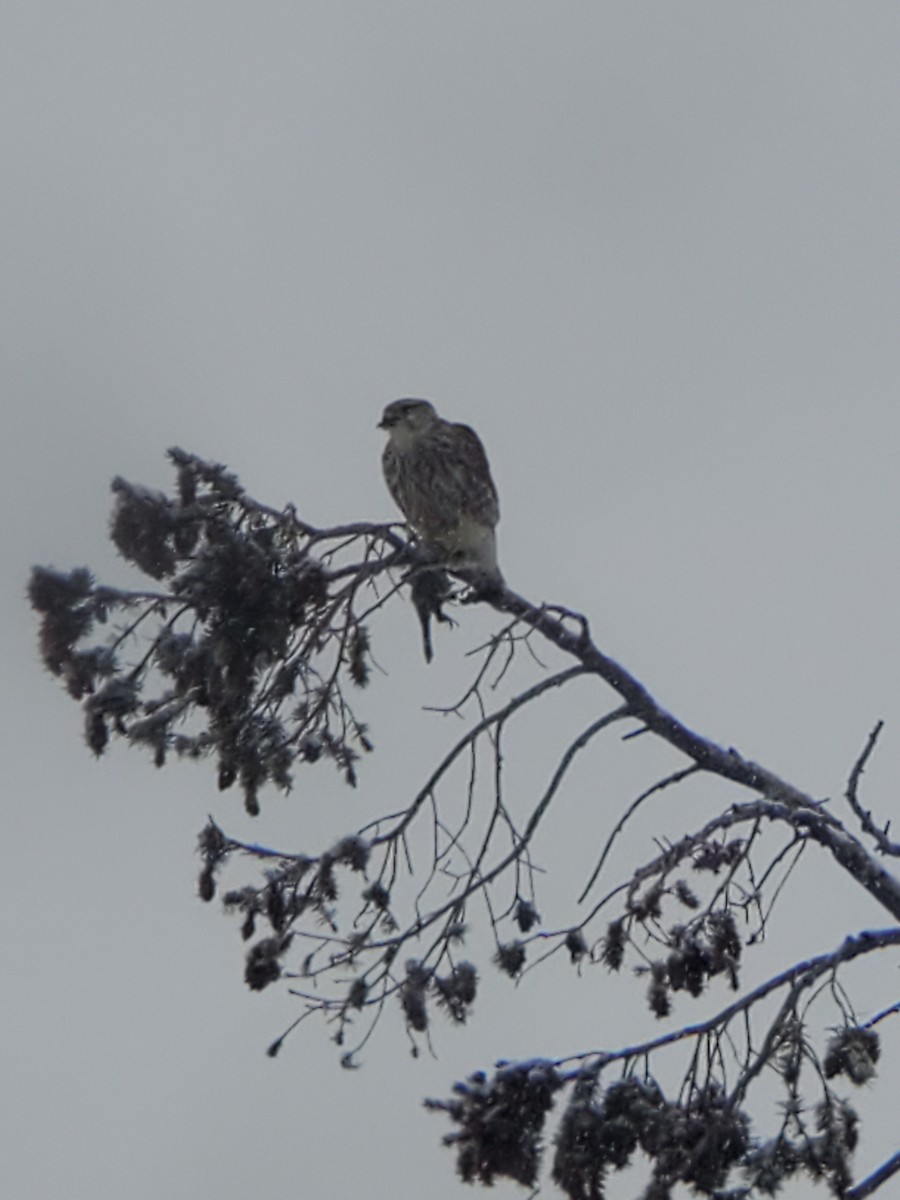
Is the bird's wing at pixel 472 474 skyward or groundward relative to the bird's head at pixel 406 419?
groundward

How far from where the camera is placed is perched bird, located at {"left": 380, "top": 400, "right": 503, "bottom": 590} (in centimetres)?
1187

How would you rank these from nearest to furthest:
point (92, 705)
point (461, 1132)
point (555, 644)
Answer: point (461, 1132) < point (92, 705) < point (555, 644)

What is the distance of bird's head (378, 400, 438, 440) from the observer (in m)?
12.4

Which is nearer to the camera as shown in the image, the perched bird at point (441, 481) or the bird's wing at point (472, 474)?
the perched bird at point (441, 481)

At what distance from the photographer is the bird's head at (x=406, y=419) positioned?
12.4m

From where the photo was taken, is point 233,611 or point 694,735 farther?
point 694,735

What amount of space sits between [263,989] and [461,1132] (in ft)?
2.46

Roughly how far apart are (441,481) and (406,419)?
53cm

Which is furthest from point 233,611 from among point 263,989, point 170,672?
point 263,989

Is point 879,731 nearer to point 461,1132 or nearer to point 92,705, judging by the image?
point 461,1132

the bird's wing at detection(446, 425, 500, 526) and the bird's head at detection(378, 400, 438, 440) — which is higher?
the bird's head at detection(378, 400, 438, 440)

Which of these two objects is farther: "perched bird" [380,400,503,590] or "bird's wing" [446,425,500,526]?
"bird's wing" [446,425,500,526]

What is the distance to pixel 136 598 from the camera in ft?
28.4

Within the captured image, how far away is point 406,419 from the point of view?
12.4 m
